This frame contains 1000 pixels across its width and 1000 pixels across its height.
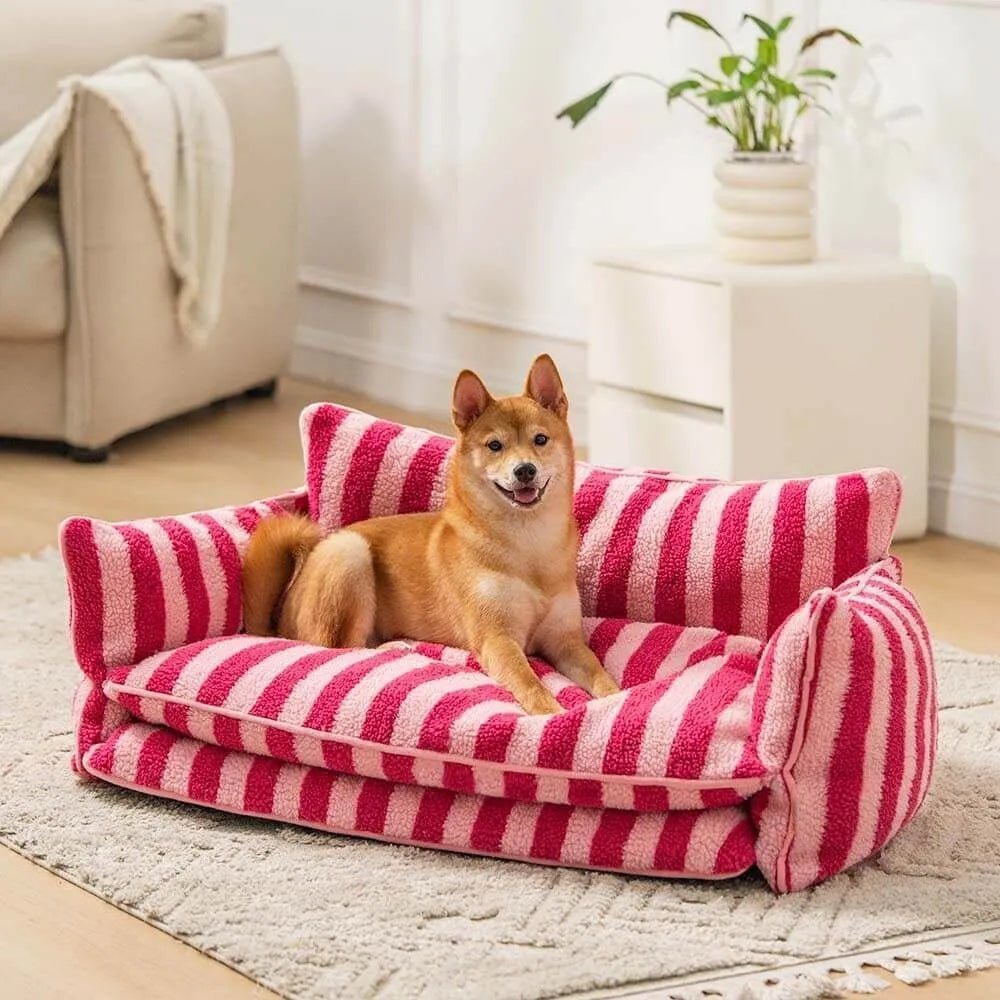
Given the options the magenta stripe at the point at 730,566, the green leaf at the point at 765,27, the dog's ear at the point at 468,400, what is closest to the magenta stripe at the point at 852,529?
the magenta stripe at the point at 730,566

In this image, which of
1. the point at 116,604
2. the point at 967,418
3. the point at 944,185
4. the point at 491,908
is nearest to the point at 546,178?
the point at 944,185

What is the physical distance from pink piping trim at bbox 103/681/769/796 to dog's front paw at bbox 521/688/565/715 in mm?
163

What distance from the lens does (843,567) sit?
8.21ft

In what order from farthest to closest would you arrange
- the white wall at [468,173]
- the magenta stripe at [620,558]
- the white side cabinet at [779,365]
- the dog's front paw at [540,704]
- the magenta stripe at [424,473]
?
the white wall at [468,173] → the white side cabinet at [779,365] → the magenta stripe at [424,473] → the magenta stripe at [620,558] → the dog's front paw at [540,704]

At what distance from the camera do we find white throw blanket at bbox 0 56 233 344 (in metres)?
4.04

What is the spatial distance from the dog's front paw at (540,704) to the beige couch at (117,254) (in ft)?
6.73

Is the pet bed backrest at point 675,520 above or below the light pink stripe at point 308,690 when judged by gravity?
above

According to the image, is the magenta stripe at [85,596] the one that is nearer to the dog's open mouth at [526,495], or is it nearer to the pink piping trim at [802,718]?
the dog's open mouth at [526,495]

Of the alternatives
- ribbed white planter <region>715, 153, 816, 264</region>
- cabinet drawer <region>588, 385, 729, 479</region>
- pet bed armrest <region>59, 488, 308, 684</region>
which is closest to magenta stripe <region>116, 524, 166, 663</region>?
pet bed armrest <region>59, 488, 308, 684</region>

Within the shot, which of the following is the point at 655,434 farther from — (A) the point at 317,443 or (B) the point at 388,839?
(B) the point at 388,839

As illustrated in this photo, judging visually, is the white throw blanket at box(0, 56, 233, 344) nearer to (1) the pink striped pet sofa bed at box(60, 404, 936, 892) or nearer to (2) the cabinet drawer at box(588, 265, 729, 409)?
(2) the cabinet drawer at box(588, 265, 729, 409)

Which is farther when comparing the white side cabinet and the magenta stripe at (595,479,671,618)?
the white side cabinet

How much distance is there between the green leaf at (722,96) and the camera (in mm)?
3627

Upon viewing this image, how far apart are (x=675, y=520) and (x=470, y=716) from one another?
1.76 feet
